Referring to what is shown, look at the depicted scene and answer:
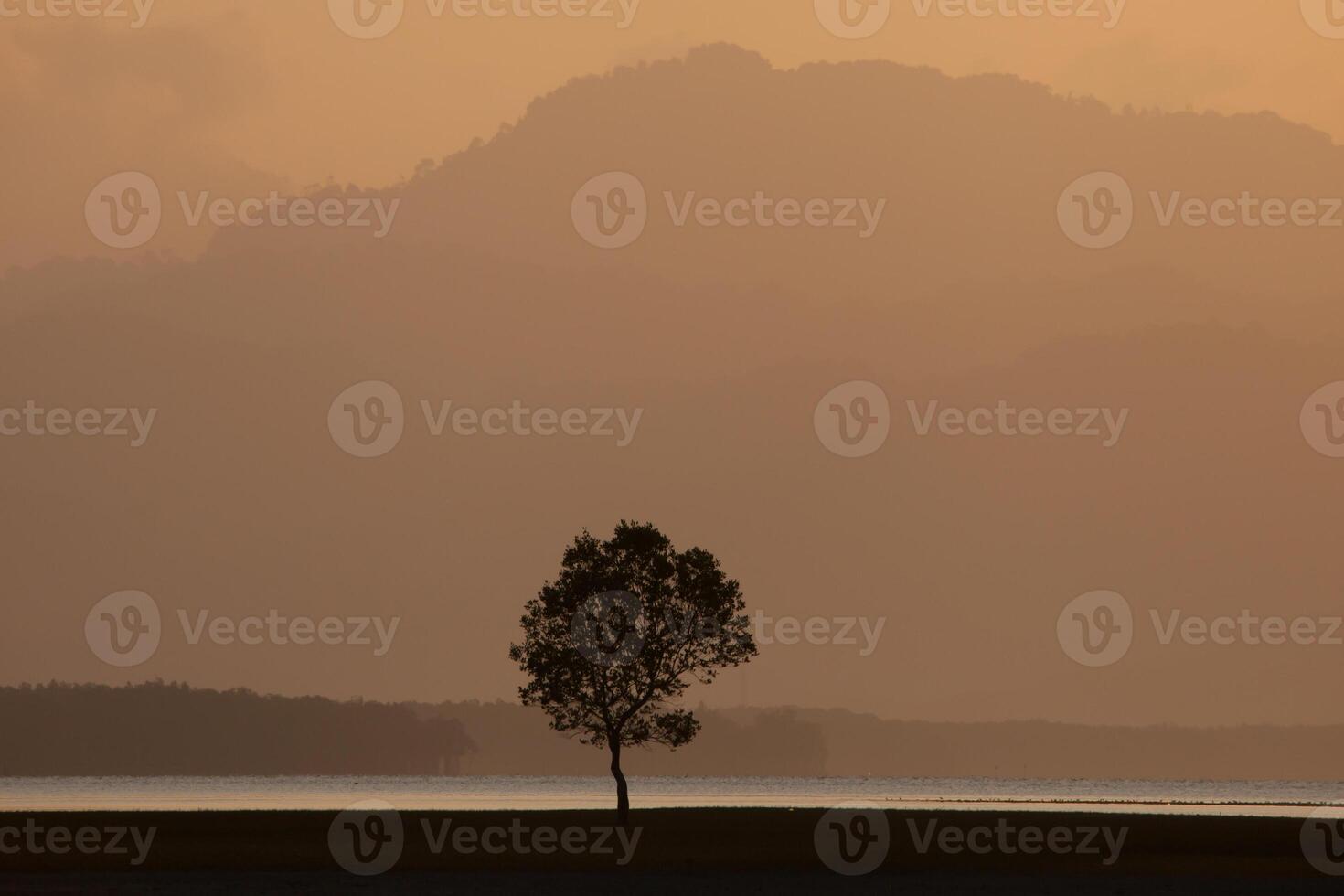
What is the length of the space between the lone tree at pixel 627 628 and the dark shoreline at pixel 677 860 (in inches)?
265

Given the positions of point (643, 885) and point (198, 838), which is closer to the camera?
point (643, 885)

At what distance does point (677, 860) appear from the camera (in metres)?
63.9

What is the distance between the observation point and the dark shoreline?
54.8 m

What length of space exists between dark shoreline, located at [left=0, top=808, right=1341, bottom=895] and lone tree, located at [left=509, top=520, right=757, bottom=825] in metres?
6.72

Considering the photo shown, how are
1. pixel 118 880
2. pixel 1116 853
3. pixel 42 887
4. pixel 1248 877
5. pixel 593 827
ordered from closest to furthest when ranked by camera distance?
pixel 42 887 < pixel 118 880 < pixel 1248 877 < pixel 1116 853 < pixel 593 827

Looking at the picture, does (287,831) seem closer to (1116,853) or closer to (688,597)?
(688,597)

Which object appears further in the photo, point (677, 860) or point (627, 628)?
point (627, 628)

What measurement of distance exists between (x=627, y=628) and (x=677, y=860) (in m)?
24.9

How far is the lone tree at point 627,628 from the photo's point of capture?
288 ft

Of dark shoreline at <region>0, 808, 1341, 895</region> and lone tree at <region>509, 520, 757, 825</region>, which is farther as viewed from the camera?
lone tree at <region>509, 520, 757, 825</region>

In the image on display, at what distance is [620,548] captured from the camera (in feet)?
289

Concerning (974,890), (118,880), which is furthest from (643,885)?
(118,880)

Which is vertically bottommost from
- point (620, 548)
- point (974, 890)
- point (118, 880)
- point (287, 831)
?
point (287, 831)

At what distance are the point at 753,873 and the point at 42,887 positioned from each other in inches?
919
